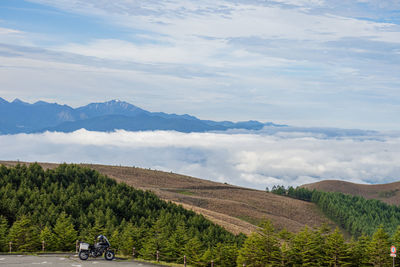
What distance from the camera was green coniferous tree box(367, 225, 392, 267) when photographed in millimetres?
41781

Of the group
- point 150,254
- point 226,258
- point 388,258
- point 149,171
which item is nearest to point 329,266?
point 388,258

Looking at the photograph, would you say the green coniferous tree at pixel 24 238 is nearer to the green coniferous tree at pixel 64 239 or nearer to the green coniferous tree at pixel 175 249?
the green coniferous tree at pixel 64 239

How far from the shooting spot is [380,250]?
137 ft

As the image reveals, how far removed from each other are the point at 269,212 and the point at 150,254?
113 m

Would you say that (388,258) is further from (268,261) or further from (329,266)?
(268,261)

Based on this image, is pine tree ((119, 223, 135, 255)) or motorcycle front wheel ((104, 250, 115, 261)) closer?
motorcycle front wheel ((104, 250, 115, 261))

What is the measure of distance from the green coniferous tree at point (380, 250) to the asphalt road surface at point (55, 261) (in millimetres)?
19922

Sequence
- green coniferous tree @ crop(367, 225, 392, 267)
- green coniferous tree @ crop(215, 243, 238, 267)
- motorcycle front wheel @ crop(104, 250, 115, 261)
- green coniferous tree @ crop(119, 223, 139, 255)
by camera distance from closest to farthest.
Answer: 1. green coniferous tree @ crop(367, 225, 392, 267)
2. motorcycle front wheel @ crop(104, 250, 115, 261)
3. green coniferous tree @ crop(215, 243, 238, 267)
4. green coniferous tree @ crop(119, 223, 139, 255)

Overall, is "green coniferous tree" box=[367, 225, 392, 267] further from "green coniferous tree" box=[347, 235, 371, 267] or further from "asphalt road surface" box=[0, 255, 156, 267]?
"asphalt road surface" box=[0, 255, 156, 267]

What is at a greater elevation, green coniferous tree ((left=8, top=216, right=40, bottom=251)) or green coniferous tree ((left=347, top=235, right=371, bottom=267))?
green coniferous tree ((left=347, top=235, right=371, bottom=267))

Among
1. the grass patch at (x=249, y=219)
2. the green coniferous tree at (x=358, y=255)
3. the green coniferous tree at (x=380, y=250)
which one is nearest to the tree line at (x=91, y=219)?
the green coniferous tree at (x=358, y=255)

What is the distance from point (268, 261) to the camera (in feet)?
140

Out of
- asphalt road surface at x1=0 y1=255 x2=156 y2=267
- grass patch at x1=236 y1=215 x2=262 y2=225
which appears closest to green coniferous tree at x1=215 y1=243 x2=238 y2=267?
asphalt road surface at x1=0 y1=255 x2=156 y2=267

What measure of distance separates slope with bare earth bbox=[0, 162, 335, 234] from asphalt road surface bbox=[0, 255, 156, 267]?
77845 mm
